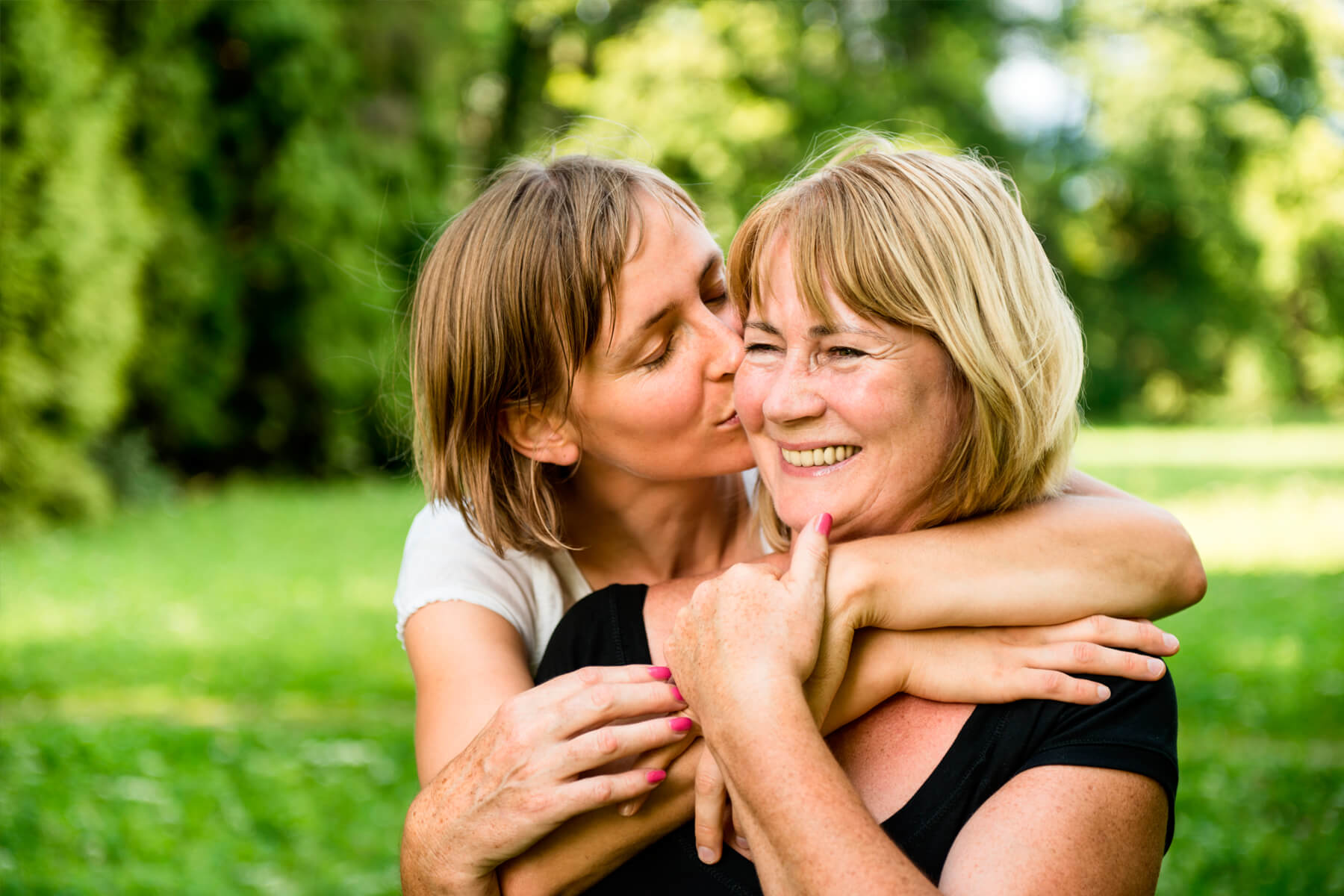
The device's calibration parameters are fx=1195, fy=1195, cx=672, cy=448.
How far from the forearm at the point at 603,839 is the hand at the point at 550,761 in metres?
0.05

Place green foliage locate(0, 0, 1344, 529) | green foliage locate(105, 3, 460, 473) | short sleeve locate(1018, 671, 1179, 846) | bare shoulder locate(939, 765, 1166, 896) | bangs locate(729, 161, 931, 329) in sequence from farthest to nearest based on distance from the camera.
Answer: green foliage locate(105, 3, 460, 473), green foliage locate(0, 0, 1344, 529), bangs locate(729, 161, 931, 329), short sleeve locate(1018, 671, 1179, 846), bare shoulder locate(939, 765, 1166, 896)

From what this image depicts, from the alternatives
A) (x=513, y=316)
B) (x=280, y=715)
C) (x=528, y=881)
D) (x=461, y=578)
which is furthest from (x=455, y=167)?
(x=528, y=881)

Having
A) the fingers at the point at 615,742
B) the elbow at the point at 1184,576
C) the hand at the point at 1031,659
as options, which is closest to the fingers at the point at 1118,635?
the hand at the point at 1031,659

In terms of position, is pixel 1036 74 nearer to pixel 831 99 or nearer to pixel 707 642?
pixel 831 99

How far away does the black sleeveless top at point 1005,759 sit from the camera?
5.94 ft

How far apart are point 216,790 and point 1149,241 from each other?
33.1 metres

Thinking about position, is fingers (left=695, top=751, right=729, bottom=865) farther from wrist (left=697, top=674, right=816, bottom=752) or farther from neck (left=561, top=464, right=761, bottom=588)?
neck (left=561, top=464, right=761, bottom=588)

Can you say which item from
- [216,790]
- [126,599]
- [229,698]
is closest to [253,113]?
[126,599]

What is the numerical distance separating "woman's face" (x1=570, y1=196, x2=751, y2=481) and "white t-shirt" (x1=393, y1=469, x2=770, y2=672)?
0.31m

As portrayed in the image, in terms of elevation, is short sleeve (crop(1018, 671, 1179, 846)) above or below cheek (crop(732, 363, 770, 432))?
below

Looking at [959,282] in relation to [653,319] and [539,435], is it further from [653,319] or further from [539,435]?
[539,435]

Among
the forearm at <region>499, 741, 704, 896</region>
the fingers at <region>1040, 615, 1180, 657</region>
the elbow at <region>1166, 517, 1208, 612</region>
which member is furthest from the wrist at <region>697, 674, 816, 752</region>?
the elbow at <region>1166, 517, 1208, 612</region>

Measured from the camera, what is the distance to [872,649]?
1982 mm

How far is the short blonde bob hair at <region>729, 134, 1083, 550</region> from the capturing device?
1910 mm
